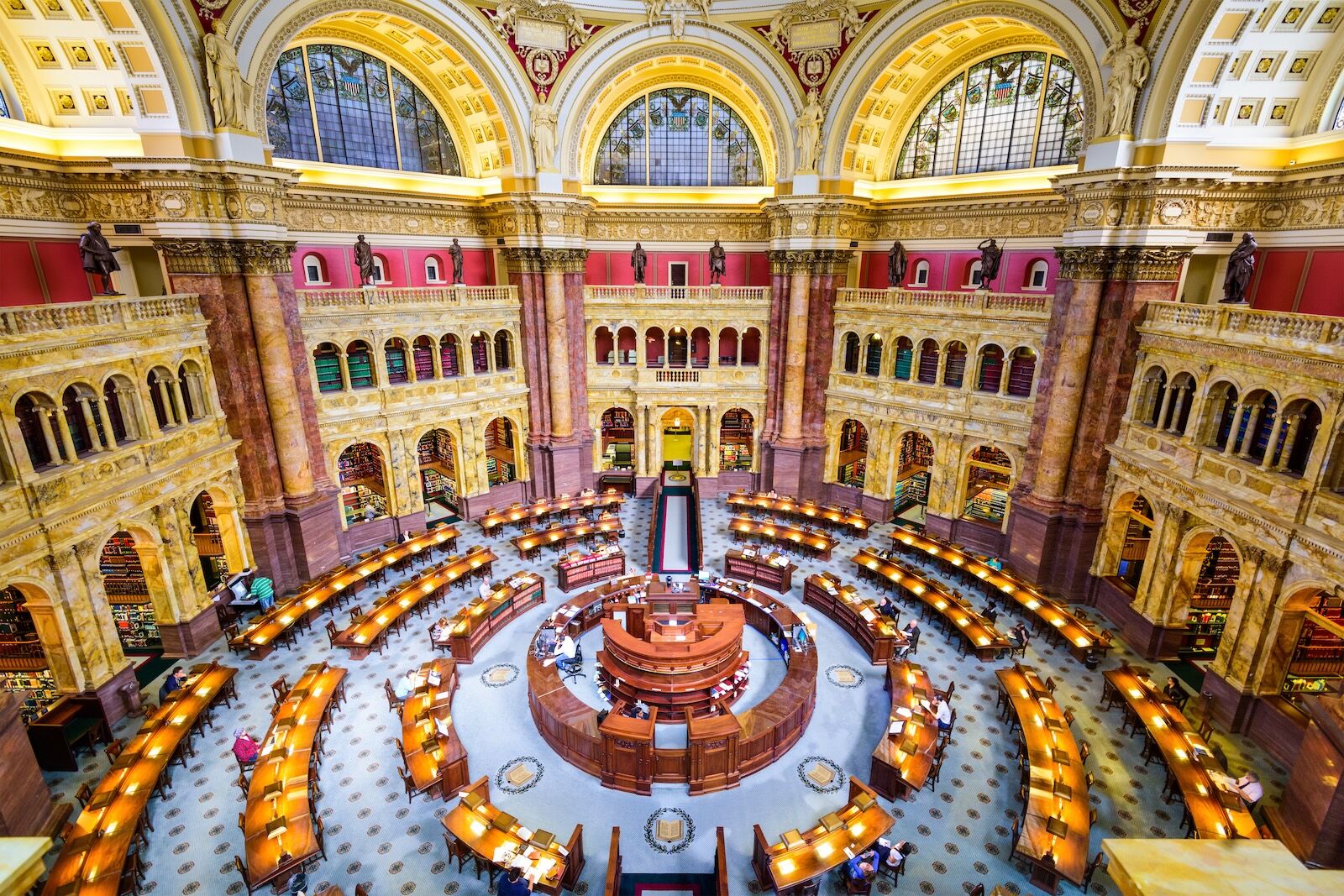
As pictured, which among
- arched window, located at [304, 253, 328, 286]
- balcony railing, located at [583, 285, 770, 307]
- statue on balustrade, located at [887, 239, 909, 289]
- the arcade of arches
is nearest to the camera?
the arcade of arches

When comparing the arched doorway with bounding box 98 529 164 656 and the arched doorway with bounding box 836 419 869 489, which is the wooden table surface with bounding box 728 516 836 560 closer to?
the arched doorway with bounding box 836 419 869 489

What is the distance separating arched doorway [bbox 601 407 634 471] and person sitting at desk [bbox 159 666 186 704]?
17.8 meters

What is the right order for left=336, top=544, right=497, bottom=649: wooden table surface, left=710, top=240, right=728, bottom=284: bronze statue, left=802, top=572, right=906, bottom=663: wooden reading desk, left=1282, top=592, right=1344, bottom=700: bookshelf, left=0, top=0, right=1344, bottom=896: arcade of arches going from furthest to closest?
left=710, top=240, right=728, bottom=284: bronze statue < left=336, top=544, right=497, bottom=649: wooden table surface < left=802, top=572, right=906, bottom=663: wooden reading desk < left=1282, top=592, right=1344, bottom=700: bookshelf < left=0, top=0, right=1344, bottom=896: arcade of arches

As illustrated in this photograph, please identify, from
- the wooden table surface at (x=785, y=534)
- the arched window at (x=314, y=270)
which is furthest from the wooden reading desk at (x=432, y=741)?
the arched window at (x=314, y=270)

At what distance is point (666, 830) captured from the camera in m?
13.0

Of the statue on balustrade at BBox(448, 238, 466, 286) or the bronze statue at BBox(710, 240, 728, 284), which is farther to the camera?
the bronze statue at BBox(710, 240, 728, 284)

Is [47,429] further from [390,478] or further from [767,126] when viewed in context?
[767,126]

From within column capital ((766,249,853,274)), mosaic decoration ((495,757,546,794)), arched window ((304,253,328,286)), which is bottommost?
mosaic decoration ((495,757,546,794))

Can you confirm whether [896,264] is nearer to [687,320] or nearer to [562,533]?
[687,320]

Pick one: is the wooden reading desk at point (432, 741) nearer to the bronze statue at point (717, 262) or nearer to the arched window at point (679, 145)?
the bronze statue at point (717, 262)

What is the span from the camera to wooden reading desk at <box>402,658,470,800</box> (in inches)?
530

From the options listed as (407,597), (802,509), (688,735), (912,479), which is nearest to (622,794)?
(688,735)

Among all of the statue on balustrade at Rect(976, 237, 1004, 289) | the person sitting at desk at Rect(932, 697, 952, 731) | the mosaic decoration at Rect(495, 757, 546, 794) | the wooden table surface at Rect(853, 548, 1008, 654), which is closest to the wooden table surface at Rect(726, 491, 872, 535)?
the wooden table surface at Rect(853, 548, 1008, 654)

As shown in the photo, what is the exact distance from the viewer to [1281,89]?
17.6 metres
